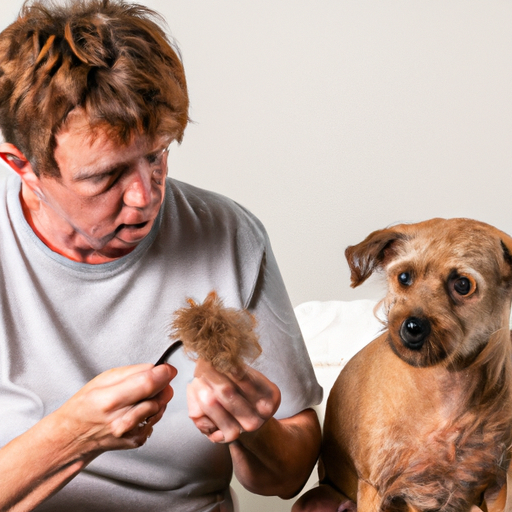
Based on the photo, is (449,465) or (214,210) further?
(214,210)

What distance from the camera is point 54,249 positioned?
1.21 metres

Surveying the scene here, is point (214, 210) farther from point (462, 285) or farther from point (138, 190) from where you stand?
point (462, 285)

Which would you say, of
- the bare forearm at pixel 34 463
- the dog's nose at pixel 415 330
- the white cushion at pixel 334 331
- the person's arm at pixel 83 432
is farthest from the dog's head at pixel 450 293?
the white cushion at pixel 334 331

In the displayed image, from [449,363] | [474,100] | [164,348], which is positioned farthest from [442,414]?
[474,100]

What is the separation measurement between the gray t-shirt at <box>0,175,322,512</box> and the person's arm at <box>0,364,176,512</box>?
7.2 inches

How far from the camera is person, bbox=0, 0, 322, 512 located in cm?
96

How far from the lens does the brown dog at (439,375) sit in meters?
0.91

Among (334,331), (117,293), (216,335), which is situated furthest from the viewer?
(334,331)

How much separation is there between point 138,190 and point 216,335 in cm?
32

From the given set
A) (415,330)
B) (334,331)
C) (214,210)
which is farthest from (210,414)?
(334,331)

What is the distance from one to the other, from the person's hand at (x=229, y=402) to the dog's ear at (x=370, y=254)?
0.72 ft

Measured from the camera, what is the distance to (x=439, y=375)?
3.25ft

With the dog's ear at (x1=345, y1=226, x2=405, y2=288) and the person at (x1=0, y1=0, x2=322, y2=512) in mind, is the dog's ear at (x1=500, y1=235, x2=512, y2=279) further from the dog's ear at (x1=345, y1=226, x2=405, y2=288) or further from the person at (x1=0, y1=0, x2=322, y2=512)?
the person at (x1=0, y1=0, x2=322, y2=512)

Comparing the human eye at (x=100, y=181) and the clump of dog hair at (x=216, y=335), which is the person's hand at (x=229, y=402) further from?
the human eye at (x=100, y=181)
